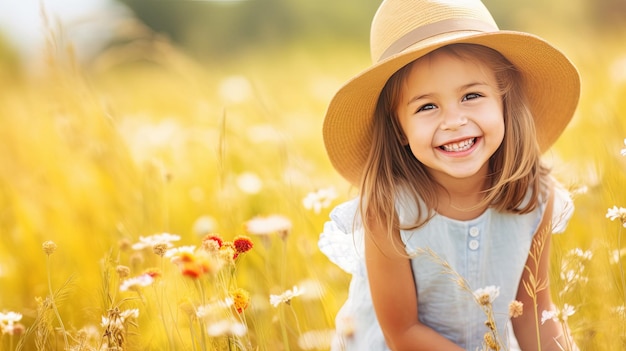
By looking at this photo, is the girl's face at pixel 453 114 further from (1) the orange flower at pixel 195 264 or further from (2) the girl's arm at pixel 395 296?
(1) the orange flower at pixel 195 264

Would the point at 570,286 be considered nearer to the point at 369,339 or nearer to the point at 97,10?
the point at 369,339

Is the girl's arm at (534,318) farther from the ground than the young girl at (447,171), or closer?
closer

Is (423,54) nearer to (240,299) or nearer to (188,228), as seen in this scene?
(240,299)

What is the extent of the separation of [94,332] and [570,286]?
0.95m

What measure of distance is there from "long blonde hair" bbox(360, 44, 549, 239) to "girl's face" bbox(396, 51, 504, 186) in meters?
0.07

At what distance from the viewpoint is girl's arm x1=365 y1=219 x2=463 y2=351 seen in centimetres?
155

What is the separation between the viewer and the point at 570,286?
4.45 feet

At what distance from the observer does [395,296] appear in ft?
5.15

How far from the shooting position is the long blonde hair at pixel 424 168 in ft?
5.12

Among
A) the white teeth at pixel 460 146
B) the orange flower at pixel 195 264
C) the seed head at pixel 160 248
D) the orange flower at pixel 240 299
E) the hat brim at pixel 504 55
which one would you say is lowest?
the orange flower at pixel 240 299

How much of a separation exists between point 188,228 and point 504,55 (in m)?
1.24

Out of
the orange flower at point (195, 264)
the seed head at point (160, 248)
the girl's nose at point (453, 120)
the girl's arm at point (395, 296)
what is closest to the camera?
the orange flower at point (195, 264)

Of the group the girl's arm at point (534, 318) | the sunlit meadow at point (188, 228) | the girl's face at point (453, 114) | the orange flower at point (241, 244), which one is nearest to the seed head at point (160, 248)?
the sunlit meadow at point (188, 228)

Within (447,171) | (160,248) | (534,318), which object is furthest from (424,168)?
(160,248)
